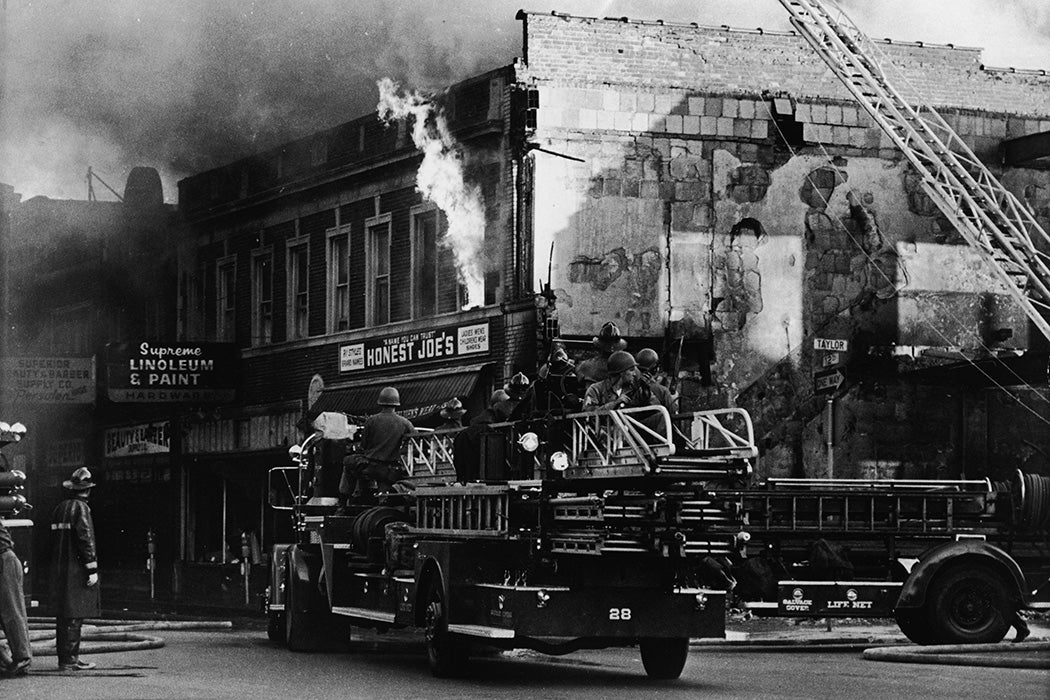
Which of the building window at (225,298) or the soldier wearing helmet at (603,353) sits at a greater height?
the building window at (225,298)

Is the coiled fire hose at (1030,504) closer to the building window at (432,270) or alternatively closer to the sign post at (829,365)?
the sign post at (829,365)

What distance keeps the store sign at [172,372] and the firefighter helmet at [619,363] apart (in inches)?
880

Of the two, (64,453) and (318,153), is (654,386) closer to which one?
(318,153)

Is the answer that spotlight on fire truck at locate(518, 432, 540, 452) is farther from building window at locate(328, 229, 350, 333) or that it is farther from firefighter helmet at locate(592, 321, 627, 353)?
building window at locate(328, 229, 350, 333)

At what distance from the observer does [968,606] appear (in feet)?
61.5

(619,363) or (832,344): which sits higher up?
(832,344)

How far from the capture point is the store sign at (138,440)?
40.9 metres

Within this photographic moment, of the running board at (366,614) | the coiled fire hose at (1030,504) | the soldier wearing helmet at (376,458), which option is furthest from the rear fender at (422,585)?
the coiled fire hose at (1030,504)

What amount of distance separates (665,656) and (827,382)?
12.5m

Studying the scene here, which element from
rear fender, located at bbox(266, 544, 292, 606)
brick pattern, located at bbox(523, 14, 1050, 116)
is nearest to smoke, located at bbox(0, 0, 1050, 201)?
brick pattern, located at bbox(523, 14, 1050, 116)

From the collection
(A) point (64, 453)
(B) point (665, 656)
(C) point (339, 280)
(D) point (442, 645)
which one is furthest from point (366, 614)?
(A) point (64, 453)

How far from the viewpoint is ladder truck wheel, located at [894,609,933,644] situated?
1873cm

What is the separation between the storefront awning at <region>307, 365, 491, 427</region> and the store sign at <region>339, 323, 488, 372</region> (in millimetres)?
332

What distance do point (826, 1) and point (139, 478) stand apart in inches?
777
